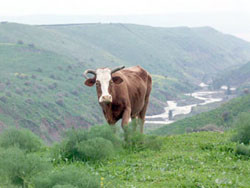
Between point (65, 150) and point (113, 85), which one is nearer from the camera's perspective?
point (65, 150)

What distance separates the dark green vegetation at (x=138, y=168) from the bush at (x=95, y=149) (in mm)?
127

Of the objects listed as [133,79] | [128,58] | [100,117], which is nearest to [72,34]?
[128,58]

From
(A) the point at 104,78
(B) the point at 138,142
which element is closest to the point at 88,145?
(B) the point at 138,142

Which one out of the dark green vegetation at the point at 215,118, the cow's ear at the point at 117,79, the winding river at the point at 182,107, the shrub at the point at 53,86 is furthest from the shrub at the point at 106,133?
the shrub at the point at 53,86

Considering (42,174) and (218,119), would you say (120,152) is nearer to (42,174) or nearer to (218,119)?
(42,174)

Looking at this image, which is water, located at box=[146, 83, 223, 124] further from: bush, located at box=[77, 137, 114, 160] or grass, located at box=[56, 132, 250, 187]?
bush, located at box=[77, 137, 114, 160]

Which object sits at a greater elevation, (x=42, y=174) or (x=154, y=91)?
(x=42, y=174)

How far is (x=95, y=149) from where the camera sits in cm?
1102

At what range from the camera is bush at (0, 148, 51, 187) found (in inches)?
307

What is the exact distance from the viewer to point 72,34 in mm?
199500

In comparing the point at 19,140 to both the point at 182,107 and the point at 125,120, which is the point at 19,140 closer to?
the point at 125,120

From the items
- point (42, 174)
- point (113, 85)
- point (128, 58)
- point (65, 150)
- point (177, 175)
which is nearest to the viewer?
point (42, 174)

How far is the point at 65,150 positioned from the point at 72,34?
19122 cm

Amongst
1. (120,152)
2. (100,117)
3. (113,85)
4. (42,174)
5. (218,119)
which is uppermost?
(113,85)
